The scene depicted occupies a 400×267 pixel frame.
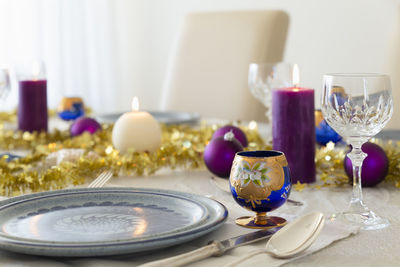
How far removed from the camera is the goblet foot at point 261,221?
703 millimetres

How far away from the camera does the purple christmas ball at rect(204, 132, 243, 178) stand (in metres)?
0.97

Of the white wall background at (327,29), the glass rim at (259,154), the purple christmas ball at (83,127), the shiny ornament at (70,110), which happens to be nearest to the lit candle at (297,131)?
the glass rim at (259,154)

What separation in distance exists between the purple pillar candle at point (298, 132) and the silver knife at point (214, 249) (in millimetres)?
290

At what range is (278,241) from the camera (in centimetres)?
63

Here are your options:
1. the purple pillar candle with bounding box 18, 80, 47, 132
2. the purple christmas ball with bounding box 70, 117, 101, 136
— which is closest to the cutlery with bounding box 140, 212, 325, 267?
the purple christmas ball with bounding box 70, 117, 101, 136

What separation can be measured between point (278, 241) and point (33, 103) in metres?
0.89

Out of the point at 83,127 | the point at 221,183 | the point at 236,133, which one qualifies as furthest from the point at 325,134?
the point at 83,127

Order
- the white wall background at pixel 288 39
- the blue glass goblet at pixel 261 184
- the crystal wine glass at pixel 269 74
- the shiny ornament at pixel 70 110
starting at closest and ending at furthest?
the blue glass goblet at pixel 261 184, the crystal wine glass at pixel 269 74, the shiny ornament at pixel 70 110, the white wall background at pixel 288 39

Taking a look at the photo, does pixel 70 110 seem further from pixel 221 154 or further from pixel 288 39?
pixel 288 39

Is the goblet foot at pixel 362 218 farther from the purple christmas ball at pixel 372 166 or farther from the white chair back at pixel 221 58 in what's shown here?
the white chair back at pixel 221 58

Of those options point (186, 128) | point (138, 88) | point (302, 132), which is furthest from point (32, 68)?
point (138, 88)

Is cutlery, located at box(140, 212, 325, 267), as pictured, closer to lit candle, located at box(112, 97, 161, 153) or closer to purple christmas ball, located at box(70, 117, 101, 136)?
lit candle, located at box(112, 97, 161, 153)

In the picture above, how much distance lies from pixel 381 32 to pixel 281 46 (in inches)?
35.1

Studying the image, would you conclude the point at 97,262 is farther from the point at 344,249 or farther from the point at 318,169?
the point at 318,169
